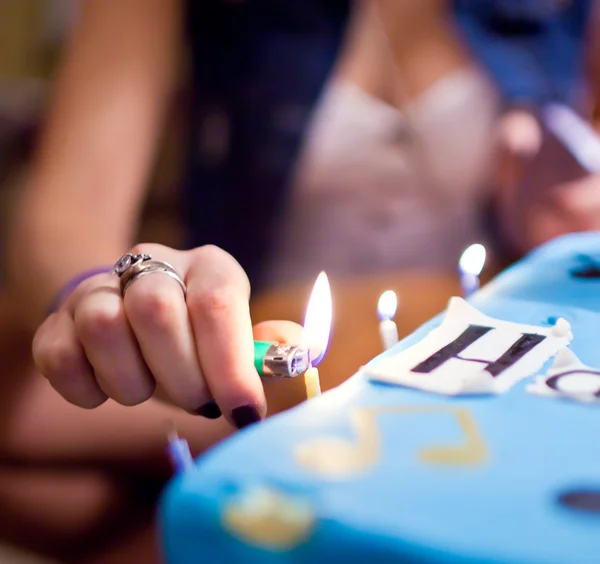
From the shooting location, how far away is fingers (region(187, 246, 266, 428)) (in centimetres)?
33

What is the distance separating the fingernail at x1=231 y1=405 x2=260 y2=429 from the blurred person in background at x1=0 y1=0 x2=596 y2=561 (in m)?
0.43

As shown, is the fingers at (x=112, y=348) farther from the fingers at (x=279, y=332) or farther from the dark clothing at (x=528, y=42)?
the dark clothing at (x=528, y=42)

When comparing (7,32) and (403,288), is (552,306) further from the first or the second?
(7,32)

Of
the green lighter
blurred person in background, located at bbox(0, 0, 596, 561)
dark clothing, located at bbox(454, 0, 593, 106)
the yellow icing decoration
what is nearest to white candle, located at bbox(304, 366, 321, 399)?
the green lighter

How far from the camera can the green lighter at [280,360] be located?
32 cm

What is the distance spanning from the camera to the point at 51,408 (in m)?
0.69

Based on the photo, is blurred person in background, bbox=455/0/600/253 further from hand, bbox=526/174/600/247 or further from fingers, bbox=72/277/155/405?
fingers, bbox=72/277/155/405

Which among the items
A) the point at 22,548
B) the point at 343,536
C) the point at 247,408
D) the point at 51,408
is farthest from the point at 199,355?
the point at 22,548

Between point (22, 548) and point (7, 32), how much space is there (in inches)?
47.8

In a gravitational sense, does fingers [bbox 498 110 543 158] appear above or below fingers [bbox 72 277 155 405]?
above

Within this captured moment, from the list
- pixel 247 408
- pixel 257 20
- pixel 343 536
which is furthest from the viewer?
pixel 257 20

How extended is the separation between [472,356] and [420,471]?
0.10 metres

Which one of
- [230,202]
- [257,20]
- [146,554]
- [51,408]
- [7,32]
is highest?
[7,32]

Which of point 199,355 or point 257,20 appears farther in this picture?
point 257,20
